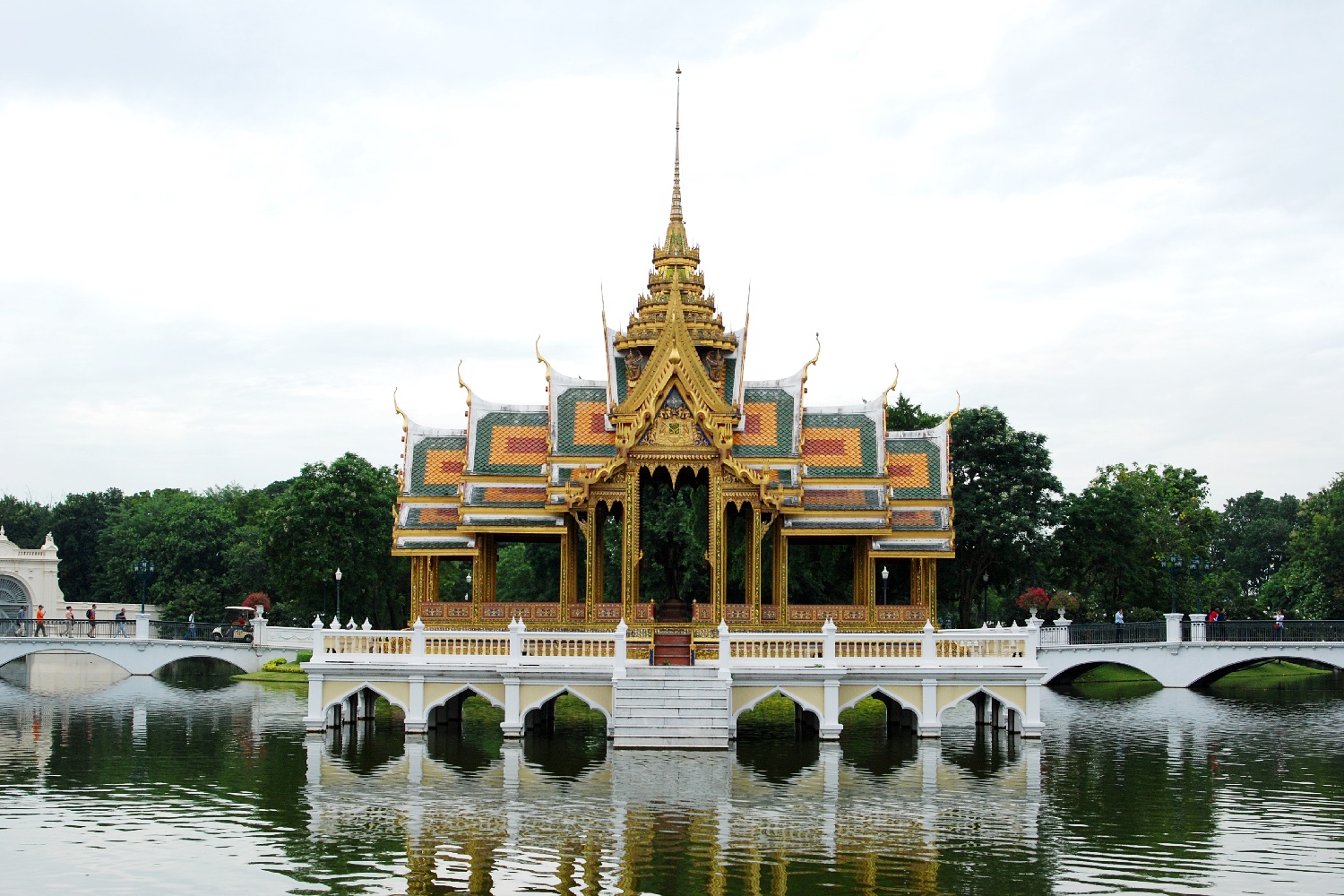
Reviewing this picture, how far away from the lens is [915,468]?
30.8 metres

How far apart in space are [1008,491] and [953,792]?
95.1 feet

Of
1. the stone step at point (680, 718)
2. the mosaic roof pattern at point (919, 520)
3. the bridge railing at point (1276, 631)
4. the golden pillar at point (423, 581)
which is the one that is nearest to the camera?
the stone step at point (680, 718)

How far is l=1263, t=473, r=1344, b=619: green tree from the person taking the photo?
183ft

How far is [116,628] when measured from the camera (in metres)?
48.4

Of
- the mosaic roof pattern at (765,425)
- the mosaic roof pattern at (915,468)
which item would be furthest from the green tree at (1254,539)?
the mosaic roof pattern at (765,425)

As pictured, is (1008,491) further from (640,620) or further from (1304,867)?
(1304,867)

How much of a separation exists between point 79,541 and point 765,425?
6625cm

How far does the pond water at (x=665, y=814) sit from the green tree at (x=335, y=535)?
21.0 metres

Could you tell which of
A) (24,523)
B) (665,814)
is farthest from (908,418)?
(24,523)

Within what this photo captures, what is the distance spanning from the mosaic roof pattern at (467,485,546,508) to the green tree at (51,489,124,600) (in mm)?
60772

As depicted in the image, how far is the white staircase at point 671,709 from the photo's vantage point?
76.3 ft

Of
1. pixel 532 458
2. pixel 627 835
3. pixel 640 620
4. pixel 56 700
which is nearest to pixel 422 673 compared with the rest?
pixel 640 620

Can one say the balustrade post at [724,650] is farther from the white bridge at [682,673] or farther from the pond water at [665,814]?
the pond water at [665,814]

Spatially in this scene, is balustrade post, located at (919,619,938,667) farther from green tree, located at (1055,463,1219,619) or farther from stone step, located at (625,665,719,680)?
green tree, located at (1055,463,1219,619)
